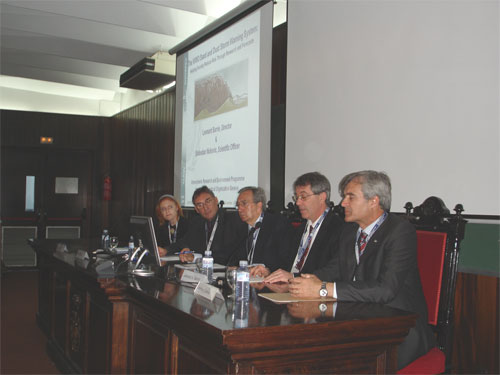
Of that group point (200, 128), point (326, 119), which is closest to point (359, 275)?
point (326, 119)

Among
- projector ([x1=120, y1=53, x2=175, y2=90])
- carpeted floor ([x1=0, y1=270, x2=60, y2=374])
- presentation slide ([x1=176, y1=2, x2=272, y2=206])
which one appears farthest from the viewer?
projector ([x1=120, y1=53, x2=175, y2=90])

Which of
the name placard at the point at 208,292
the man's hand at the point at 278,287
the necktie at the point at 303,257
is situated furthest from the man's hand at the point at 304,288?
the necktie at the point at 303,257

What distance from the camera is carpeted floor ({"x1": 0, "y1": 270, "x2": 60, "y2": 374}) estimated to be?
355 centimetres

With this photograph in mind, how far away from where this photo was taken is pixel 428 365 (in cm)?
195

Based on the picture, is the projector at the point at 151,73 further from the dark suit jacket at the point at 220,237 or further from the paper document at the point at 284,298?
the paper document at the point at 284,298

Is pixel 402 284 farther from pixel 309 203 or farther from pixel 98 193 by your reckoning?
pixel 98 193

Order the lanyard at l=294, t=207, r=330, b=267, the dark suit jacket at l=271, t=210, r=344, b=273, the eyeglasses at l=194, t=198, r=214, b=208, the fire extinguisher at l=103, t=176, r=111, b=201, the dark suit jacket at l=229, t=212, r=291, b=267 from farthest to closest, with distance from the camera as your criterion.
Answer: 1. the fire extinguisher at l=103, t=176, r=111, b=201
2. the eyeglasses at l=194, t=198, r=214, b=208
3. the dark suit jacket at l=229, t=212, r=291, b=267
4. the lanyard at l=294, t=207, r=330, b=267
5. the dark suit jacket at l=271, t=210, r=344, b=273

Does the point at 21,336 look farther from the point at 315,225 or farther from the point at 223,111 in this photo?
the point at 315,225

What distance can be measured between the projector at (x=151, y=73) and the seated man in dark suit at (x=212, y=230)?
9.21 ft

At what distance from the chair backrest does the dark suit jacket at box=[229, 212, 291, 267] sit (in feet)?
3.56

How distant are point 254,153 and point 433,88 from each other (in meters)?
1.92

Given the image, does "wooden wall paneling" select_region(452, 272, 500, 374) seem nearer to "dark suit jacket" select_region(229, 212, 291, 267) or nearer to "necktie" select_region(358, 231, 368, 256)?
"necktie" select_region(358, 231, 368, 256)

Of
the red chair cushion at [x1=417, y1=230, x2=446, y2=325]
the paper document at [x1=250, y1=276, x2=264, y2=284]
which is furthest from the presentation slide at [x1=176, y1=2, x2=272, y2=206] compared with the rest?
the red chair cushion at [x1=417, y1=230, x2=446, y2=325]

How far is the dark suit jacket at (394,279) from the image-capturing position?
6.37 feet
